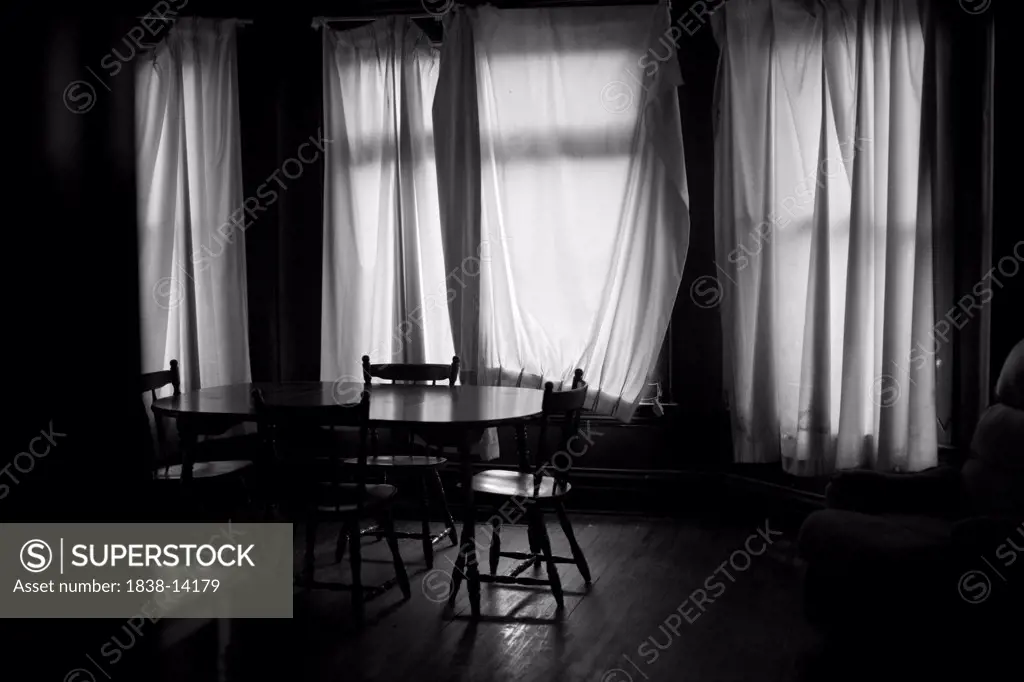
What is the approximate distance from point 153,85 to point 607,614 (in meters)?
3.59

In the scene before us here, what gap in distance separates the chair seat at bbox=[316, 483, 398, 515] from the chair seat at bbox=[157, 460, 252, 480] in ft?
1.95

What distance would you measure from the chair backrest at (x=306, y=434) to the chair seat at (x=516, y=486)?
1.63ft

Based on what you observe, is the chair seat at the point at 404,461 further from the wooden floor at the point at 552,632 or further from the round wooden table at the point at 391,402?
the wooden floor at the point at 552,632


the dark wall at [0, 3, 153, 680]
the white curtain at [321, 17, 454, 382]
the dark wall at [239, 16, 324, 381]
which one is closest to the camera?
the dark wall at [0, 3, 153, 680]

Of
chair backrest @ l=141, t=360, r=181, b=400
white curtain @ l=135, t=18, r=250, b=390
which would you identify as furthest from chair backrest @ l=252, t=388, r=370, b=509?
white curtain @ l=135, t=18, r=250, b=390

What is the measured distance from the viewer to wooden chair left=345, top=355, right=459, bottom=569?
12.2ft

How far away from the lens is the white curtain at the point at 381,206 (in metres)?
4.59

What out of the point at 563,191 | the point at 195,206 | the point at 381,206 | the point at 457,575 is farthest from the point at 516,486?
the point at 195,206

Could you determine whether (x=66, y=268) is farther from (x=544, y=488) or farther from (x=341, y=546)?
(x=341, y=546)

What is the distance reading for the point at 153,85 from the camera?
469cm

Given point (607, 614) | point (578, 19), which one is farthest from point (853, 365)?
point (578, 19)

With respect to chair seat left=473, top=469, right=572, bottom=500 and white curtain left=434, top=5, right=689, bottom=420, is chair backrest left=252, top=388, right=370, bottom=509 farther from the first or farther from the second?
white curtain left=434, top=5, right=689, bottom=420

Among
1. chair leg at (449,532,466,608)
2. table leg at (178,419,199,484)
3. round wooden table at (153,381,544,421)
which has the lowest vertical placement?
chair leg at (449,532,466,608)

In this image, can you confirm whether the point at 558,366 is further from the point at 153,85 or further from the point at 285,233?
the point at 153,85
